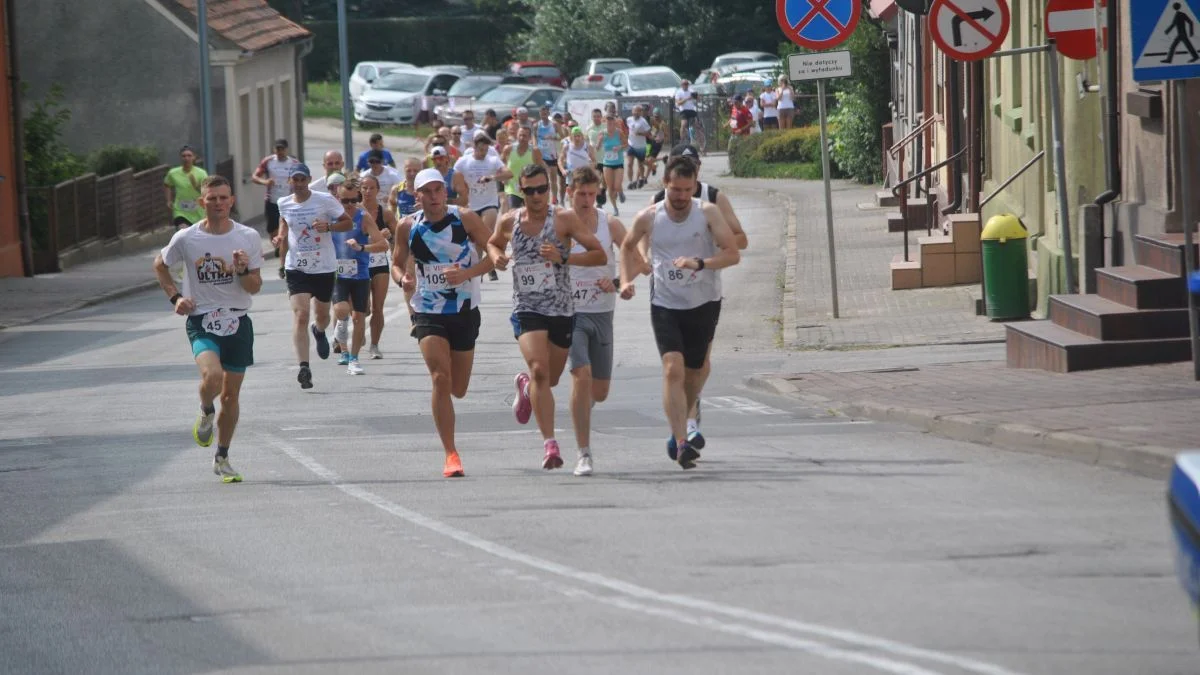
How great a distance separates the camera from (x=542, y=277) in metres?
11.2

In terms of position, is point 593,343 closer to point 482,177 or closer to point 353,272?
Result: point 353,272

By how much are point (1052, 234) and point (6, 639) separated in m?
12.6

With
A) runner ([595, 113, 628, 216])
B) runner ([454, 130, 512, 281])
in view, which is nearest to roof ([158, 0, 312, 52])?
runner ([595, 113, 628, 216])

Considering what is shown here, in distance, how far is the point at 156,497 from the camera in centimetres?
1117

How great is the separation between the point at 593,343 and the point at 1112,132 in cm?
653

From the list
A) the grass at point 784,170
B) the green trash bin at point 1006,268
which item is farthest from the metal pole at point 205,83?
the green trash bin at point 1006,268

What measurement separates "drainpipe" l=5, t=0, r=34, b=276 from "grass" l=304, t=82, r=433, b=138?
2905 centimetres

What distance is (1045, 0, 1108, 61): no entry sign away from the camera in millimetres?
15258

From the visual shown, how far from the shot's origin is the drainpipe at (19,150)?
100ft

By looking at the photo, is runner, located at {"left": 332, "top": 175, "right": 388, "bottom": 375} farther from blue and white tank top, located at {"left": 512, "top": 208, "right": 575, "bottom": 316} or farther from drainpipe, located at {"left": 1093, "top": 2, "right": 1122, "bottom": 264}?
blue and white tank top, located at {"left": 512, "top": 208, "right": 575, "bottom": 316}

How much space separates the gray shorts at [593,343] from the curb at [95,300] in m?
14.2

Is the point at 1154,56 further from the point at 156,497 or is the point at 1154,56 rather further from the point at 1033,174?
the point at 1033,174

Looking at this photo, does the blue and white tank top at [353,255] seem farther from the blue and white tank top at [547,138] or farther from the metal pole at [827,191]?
the blue and white tank top at [547,138]

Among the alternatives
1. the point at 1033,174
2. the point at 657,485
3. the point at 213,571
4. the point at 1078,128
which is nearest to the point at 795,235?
the point at 1033,174
